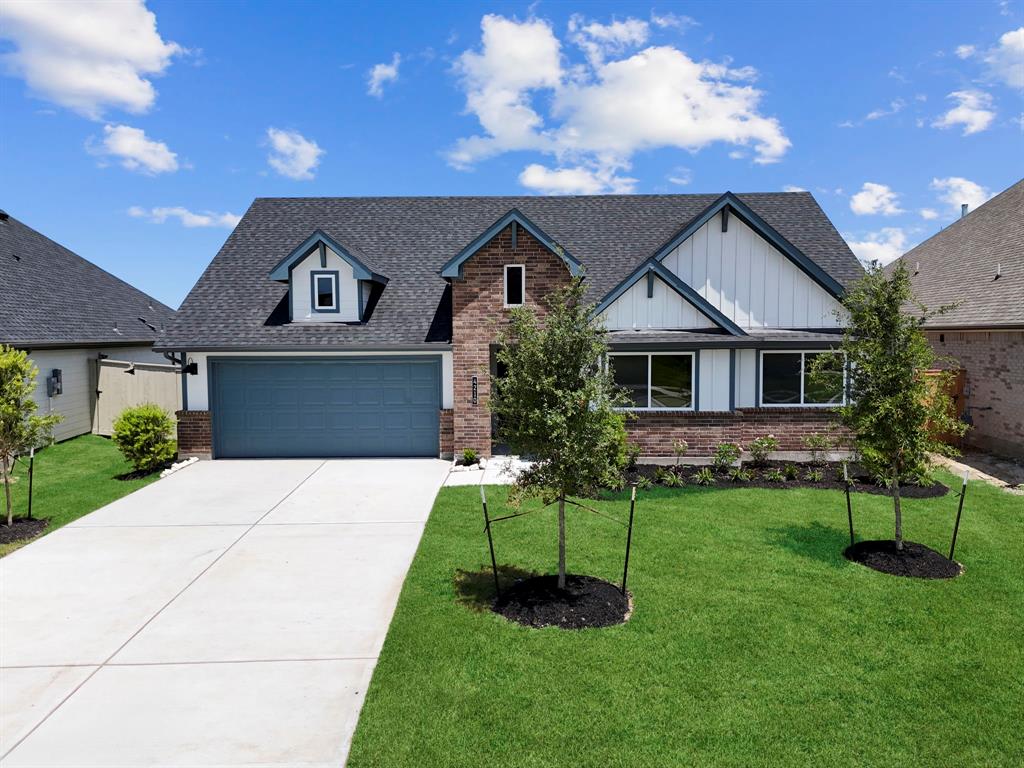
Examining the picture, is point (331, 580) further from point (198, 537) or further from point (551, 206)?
point (551, 206)

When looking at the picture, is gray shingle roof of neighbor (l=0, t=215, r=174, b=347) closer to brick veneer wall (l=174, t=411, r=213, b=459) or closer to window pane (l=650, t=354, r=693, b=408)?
brick veneer wall (l=174, t=411, r=213, b=459)

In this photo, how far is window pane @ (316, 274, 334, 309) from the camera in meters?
17.2

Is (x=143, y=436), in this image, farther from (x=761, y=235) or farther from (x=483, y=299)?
(x=761, y=235)

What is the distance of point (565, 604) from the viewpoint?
7727mm

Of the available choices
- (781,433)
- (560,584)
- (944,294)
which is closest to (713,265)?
(781,433)

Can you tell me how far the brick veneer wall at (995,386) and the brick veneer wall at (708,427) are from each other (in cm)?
432

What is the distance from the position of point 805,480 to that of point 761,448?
139 centimetres

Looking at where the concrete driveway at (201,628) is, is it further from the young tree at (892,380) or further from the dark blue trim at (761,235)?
the dark blue trim at (761,235)

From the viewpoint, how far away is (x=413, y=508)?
12.1 metres

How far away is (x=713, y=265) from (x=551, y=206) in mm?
7166

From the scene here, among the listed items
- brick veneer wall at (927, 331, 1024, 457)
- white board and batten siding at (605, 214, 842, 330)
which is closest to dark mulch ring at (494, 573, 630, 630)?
white board and batten siding at (605, 214, 842, 330)

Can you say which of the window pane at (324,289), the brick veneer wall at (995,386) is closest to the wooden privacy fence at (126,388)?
the window pane at (324,289)

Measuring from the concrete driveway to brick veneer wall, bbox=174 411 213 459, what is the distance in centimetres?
383

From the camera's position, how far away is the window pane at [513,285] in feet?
52.2
